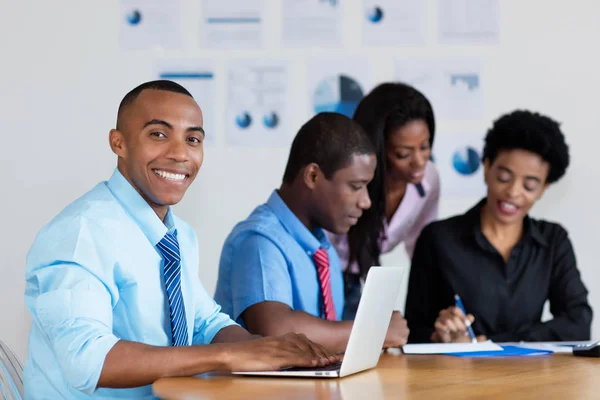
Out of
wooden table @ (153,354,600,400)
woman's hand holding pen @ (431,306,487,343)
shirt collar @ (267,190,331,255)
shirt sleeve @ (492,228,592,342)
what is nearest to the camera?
wooden table @ (153,354,600,400)

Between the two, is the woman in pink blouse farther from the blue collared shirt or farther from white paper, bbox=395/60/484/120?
white paper, bbox=395/60/484/120

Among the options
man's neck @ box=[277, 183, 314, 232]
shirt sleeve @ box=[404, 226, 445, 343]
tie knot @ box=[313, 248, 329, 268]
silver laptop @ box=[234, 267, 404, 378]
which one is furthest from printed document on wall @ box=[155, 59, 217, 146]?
silver laptop @ box=[234, 267, 404, 378]

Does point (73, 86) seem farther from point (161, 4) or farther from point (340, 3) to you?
point (340, 3)

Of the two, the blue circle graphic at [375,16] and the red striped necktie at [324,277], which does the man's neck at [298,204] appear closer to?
the red striped necktie at [324,277]

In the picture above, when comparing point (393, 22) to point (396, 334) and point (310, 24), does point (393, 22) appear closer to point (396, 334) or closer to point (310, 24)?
point (310, 24)

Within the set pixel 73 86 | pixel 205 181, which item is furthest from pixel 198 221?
pixel 73 86

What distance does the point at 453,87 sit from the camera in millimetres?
3752

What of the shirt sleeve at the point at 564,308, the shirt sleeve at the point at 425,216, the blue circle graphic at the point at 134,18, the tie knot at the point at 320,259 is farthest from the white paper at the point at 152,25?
the shirt sleeve at the point at 564,308

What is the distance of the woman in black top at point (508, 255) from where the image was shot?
→ 291 centimetres

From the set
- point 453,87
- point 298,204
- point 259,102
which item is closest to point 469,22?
point 453,87

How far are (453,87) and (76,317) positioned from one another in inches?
107

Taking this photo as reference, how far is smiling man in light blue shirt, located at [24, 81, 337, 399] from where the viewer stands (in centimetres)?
138

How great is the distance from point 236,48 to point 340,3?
53cm

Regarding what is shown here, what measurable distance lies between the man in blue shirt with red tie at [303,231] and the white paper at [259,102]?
1.31 metres
